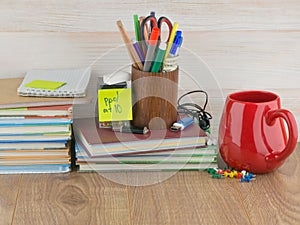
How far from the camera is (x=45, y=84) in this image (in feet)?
3.84

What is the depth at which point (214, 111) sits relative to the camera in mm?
1328

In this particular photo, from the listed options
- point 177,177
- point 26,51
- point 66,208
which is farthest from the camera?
point 26,51

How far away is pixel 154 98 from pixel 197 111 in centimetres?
17

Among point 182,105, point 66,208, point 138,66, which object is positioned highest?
point 138,66

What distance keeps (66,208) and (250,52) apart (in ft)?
1.71

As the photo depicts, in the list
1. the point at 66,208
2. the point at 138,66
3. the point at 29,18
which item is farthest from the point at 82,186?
the point at 29,18

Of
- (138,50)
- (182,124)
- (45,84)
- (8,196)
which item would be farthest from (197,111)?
(8,196)

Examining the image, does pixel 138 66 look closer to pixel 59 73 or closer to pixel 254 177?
pixel 59 73

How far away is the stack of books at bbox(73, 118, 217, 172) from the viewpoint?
1126mm

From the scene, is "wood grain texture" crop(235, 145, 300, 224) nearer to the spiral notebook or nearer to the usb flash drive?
the usb flash drive

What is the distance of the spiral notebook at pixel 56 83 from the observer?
115cm

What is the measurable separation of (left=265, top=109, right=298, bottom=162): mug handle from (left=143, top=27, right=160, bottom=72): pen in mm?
235

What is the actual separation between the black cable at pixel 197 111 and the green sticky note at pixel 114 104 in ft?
0.50

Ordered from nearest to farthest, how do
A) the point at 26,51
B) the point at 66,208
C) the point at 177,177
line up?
the point at 66,208 < the point at 177,177 < the point at 26,51
